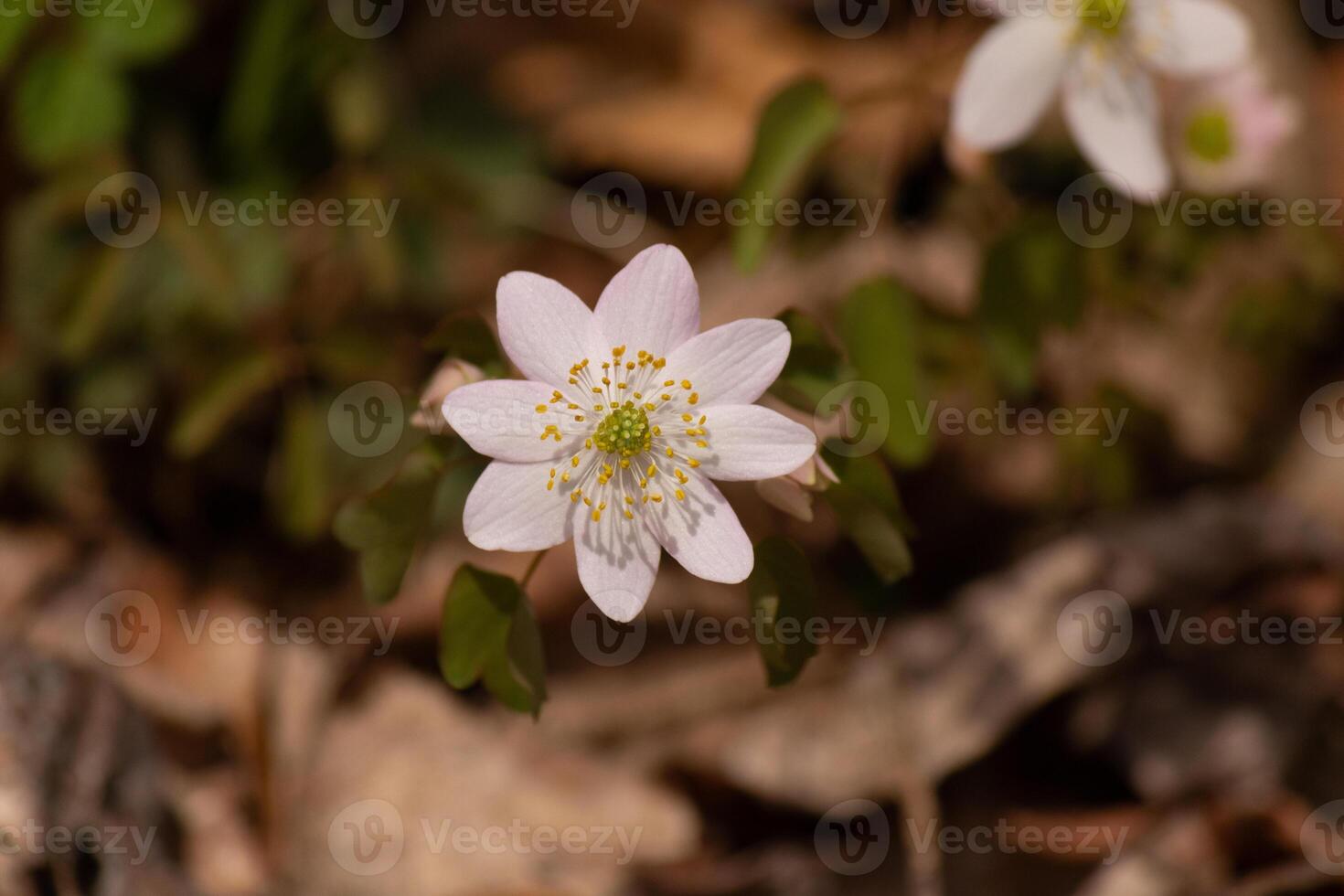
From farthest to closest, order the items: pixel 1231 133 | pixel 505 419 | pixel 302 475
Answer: pixel 1231 133, pixel 302 475, pixel 505 419

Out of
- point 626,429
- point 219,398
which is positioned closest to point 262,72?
point 219,398

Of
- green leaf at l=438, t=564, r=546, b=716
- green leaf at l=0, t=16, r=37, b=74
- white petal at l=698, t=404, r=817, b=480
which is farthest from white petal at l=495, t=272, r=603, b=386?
green leaf at l=0, t=16, r=37, b=74

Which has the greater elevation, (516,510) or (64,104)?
(64,104)

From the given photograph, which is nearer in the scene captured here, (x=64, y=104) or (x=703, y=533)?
(x=703, y=533)

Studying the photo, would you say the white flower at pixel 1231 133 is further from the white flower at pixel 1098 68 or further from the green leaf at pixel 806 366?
the green leaf at pixel 806 366

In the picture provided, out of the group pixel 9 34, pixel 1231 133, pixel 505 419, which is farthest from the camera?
pixel 1231 133

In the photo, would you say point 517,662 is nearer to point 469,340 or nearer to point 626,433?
point 626,433

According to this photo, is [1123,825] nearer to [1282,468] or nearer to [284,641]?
[1282,468]

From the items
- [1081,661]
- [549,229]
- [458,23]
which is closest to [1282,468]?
[1081,661]

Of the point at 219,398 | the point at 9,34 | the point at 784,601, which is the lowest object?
the point at 784,601
